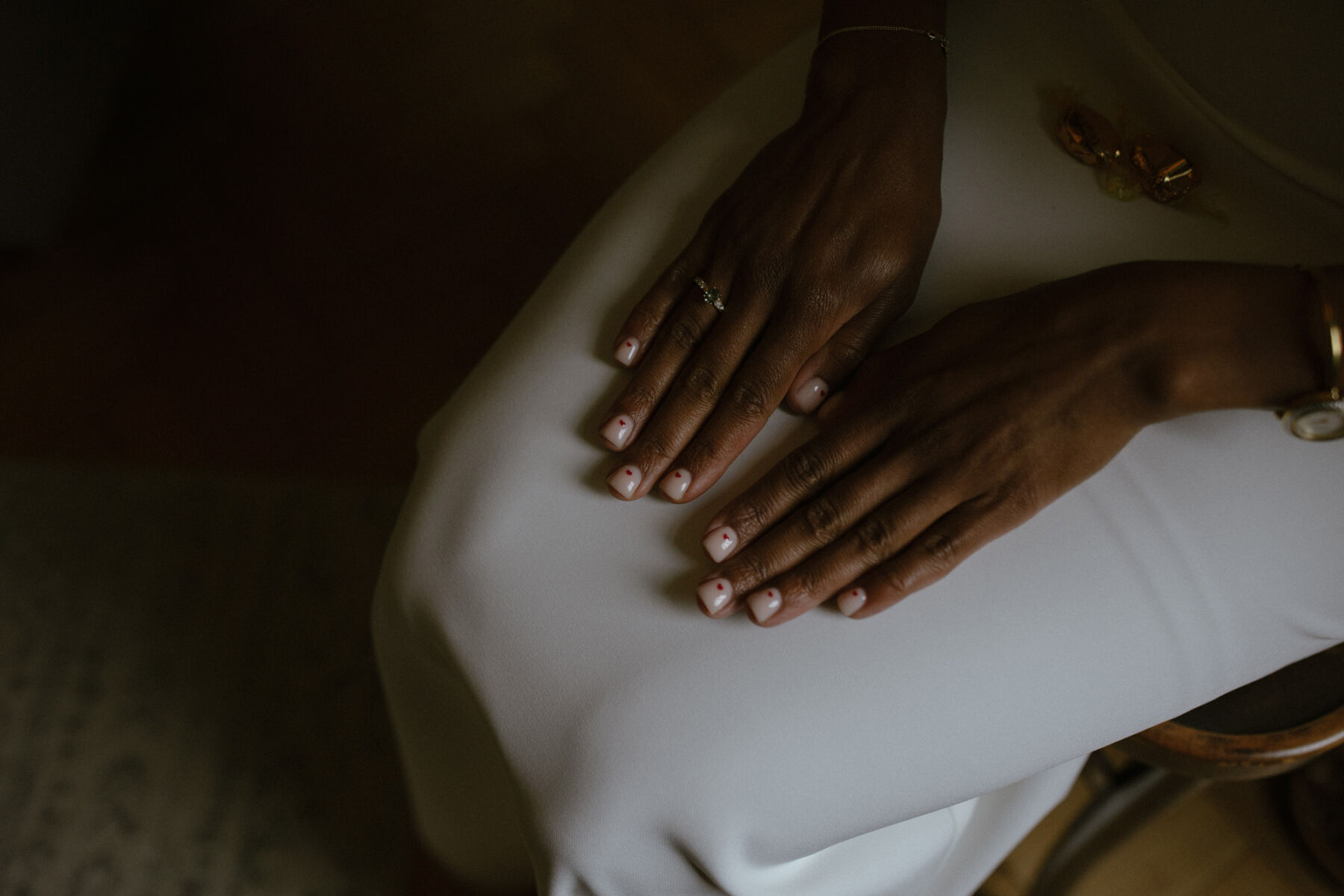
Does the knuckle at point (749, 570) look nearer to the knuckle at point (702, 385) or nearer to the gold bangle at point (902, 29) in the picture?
the knuckle at point (702, 385)

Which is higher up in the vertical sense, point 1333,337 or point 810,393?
point 1333,337

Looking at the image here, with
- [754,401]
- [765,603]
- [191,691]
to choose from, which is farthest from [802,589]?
[191,691]

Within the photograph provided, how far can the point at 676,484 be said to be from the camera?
1.84 feet

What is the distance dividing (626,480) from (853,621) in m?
0.16

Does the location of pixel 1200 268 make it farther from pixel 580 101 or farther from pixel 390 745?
pixel 580 101

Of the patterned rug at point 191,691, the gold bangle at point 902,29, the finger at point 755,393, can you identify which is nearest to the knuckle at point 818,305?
the finger at point 755,393

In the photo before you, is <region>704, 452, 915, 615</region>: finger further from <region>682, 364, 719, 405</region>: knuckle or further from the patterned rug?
the patterned rug

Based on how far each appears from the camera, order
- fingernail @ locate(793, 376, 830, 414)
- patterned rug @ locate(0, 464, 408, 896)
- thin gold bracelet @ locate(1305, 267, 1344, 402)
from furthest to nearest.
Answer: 1. patterned rug @ locate(0, 464, 408, 896)
2. fingernail @ locate(793, 376, 830, 414)
3. thin gold bracelet @ locate(1305, 267, 1344, 402)

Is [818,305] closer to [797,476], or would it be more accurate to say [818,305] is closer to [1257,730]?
[797,476]

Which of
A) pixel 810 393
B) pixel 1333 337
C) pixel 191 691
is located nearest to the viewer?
pixel 1333 337

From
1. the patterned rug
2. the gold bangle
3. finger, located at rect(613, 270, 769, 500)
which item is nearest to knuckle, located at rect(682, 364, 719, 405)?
finger, located at rect(613, 270, 769, 500)

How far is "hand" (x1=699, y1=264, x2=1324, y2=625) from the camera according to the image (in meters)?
0.51

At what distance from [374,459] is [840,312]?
0.79m

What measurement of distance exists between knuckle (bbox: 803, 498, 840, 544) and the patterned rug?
0.68 meters
